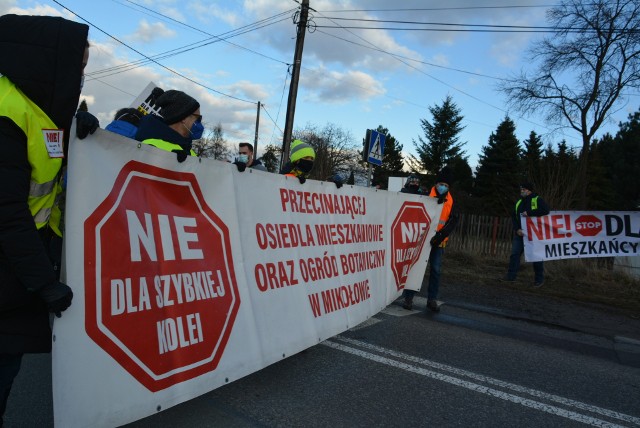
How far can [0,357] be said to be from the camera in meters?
1.97

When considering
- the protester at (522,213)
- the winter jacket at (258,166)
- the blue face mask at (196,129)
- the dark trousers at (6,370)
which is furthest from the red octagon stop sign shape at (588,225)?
the dark trousers at (6,370)

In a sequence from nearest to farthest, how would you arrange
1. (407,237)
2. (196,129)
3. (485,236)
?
(196,129) → (407,237) → (485,236)

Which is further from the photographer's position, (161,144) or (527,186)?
(527,186)

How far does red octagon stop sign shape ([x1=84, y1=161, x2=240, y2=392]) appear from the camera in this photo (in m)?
2.26

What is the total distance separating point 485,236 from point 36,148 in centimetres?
1345

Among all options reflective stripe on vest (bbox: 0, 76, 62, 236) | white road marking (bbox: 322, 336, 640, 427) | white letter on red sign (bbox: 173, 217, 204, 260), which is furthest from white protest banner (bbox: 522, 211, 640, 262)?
reflective stripe on vest (bbox: 0, 76, 62, 236)

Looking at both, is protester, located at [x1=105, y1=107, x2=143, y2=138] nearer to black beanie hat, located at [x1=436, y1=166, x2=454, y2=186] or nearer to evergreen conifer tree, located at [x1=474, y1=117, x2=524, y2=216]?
black beanie hat, located at [x1=436, y1=166, x2=454, y2=186]

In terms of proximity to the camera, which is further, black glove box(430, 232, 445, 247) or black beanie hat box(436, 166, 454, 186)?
black beanie hat box(436, 166, 454, 186)

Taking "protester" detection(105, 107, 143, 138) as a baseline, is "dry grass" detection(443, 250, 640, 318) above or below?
below

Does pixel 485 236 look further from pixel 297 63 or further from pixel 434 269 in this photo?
pixel 297 63

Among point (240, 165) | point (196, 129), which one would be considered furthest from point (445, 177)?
point (196, 129)

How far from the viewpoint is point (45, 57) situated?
188cm

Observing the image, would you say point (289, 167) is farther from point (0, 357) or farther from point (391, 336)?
point (0, 357)

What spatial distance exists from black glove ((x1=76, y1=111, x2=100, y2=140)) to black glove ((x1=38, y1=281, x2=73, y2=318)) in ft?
2.23
